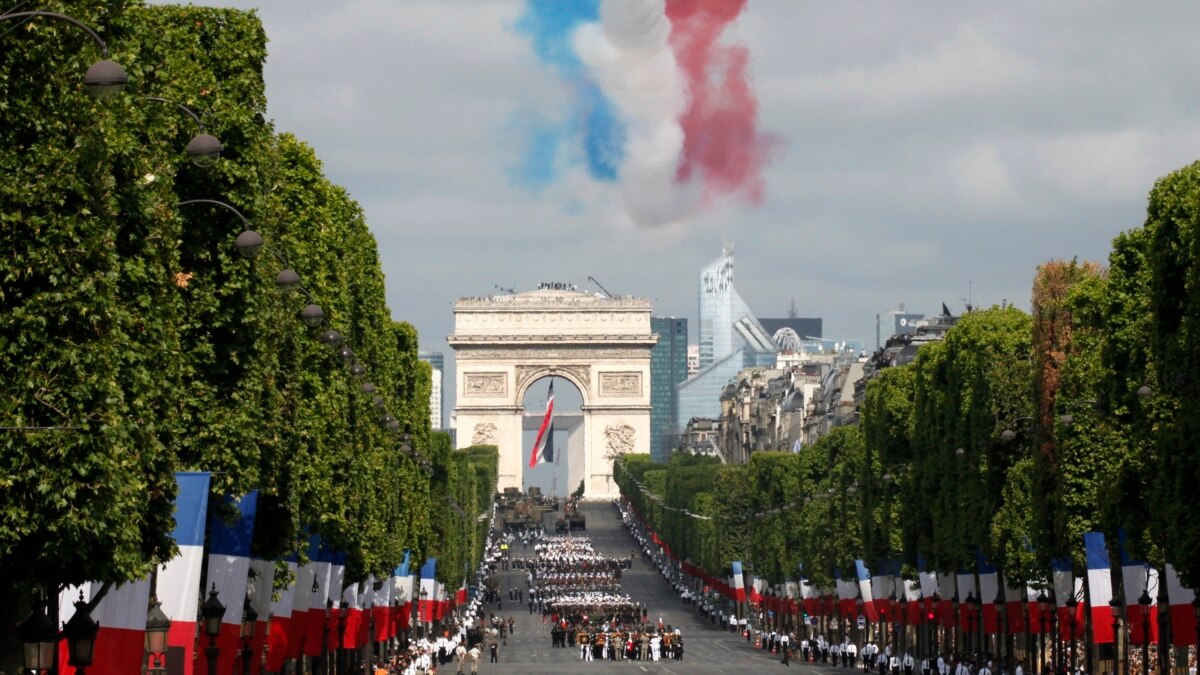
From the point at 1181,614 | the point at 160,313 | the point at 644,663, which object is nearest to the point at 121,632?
the point at 160,313

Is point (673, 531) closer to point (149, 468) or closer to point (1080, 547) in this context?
point (1080, 547)

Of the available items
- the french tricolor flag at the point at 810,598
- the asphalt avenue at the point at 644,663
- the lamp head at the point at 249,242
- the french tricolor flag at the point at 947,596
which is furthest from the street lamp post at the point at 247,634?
the french tricolor flag at the point at 810,598

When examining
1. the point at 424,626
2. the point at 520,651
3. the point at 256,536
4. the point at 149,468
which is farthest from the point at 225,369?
the point at 520,651

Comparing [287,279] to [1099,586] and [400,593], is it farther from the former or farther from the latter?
[400,593]

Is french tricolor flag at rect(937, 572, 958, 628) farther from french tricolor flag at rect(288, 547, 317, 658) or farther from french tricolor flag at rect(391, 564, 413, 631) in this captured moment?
french tricolor flag at rect(288, 547, 317, 658)

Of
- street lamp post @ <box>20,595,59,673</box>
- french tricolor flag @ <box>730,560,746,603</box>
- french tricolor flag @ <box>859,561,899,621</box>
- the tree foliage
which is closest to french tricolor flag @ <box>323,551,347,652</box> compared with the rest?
the tree foliage

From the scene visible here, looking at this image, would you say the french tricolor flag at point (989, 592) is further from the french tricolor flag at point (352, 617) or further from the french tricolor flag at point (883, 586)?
the french tricolor flag at point (883, 586)
